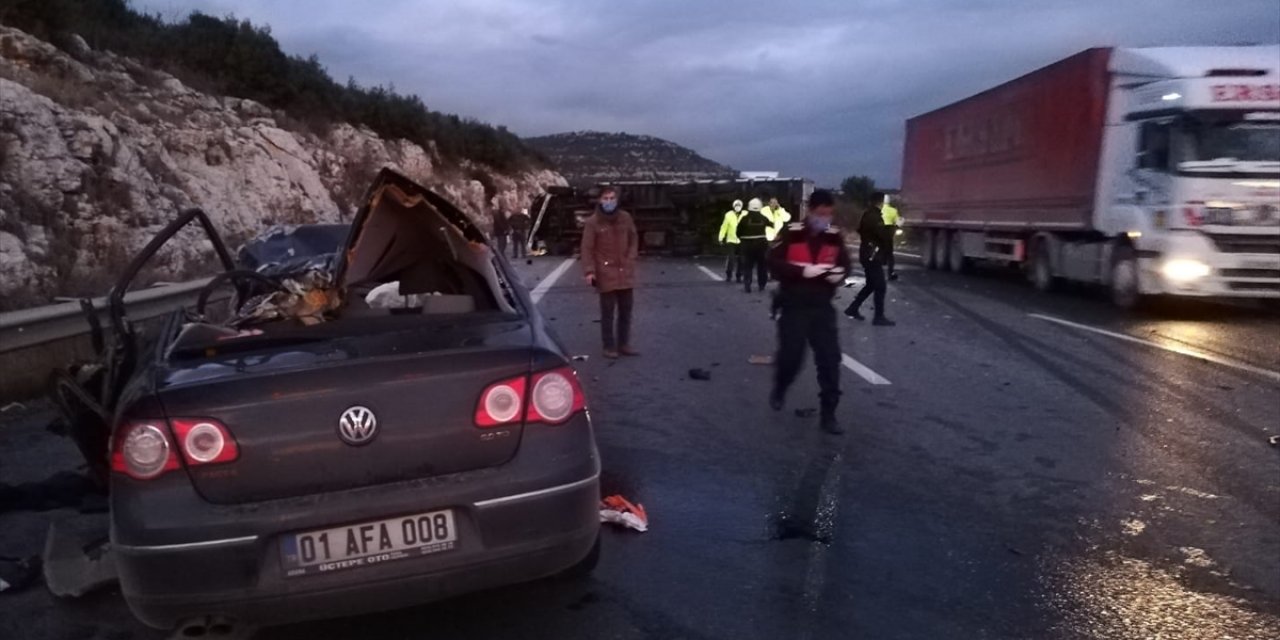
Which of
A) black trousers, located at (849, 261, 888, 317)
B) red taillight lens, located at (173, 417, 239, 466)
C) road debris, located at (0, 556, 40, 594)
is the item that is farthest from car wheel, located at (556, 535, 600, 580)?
black trousers, located at (849, 261, 888, 317)

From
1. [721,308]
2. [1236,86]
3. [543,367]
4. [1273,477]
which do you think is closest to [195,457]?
[543,367]

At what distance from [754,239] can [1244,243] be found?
7.65 meters

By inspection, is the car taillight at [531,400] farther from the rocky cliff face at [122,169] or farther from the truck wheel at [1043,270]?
the truck wheel at [1043,270]

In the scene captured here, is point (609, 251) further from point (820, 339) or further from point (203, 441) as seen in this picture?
point (203, 441)

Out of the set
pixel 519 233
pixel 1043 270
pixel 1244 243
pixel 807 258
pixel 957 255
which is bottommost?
pixel 519 233

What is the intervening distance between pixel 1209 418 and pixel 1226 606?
4270 mm

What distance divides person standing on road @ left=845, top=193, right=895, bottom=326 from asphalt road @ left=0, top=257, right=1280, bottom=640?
2.51 m

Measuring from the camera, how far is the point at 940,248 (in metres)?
28.0

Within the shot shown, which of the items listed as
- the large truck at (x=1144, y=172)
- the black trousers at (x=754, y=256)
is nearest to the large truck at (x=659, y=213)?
the large truck at (x=1144, y=172)

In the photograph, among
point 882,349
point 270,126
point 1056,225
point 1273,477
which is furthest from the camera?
point 270,126

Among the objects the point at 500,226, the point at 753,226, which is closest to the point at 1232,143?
the point at 753,226

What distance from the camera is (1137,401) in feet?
30.8

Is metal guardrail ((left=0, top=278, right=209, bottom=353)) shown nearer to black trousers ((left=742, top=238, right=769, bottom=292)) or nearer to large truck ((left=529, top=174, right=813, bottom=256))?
black trousers ((left=742, top=238, right=769, bottom=292))

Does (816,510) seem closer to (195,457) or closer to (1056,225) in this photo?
(195,457)
